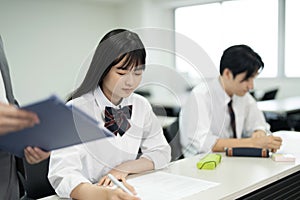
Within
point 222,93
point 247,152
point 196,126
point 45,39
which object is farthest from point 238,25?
point 247,152

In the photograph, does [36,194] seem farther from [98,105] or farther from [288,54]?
[288,54]

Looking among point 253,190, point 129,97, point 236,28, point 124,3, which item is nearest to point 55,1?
point 124,3

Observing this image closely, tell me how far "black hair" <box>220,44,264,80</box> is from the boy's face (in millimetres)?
18

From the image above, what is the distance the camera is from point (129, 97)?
56.4 inches

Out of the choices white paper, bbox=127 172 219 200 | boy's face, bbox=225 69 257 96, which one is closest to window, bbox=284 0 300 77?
boy's face, bbox=225 69 257 96

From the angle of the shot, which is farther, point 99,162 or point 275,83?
point 275,83

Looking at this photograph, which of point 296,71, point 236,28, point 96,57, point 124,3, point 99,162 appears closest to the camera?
point 96,57

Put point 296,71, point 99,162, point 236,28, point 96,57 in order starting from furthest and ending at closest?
point 236,28, point 296,71, point 99,162, point 96,57

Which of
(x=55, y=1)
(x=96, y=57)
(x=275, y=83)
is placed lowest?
(x=275, y=83)

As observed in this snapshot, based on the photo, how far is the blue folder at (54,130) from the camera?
2.44 feet

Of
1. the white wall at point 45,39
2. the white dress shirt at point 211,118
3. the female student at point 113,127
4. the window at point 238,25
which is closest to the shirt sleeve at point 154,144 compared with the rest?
the female student at point 113,127

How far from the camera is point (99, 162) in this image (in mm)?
1384

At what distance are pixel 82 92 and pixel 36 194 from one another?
48cm

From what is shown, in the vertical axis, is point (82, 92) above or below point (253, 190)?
above
